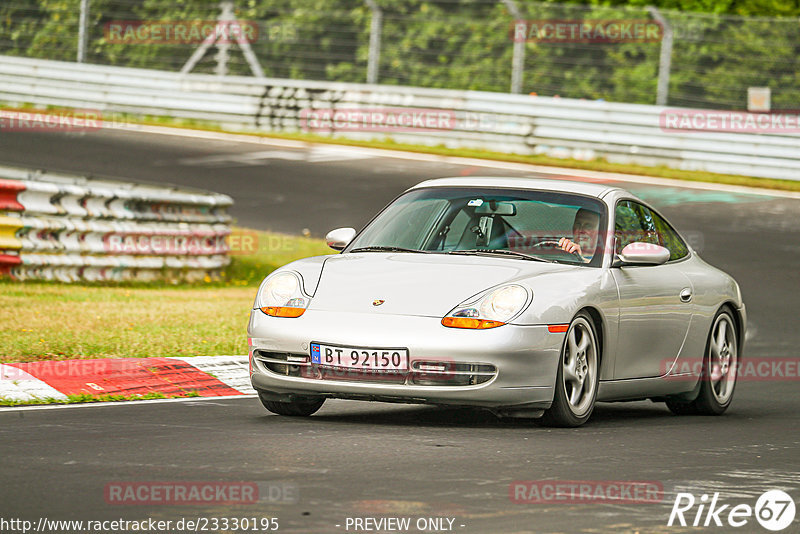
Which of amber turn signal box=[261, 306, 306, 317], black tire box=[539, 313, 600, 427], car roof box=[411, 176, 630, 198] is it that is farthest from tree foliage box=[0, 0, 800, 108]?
amber turn signal box=[261, 306, 306, 317]

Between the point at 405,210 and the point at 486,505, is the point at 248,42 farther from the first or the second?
the point at 486,505


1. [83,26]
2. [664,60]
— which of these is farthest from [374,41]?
[83,26]

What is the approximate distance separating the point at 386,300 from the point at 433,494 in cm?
189

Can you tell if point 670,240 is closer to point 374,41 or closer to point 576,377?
point 576,377

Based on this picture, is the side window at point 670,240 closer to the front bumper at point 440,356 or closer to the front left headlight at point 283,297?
the front bumper at point 440,356

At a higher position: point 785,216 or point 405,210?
point 405,210

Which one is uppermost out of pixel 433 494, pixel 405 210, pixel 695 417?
pixel 405 210

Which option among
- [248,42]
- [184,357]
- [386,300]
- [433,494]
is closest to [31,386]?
[184,357]

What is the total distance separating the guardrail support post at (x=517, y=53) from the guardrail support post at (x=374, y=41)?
2.33m

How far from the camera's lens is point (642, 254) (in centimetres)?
791

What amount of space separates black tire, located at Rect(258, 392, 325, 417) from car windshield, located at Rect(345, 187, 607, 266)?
96cm

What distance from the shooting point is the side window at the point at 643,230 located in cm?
835

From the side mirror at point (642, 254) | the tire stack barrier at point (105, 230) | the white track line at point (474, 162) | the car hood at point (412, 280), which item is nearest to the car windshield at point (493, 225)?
the side mirror at point (642, 254)

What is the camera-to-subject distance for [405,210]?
8.41 m
